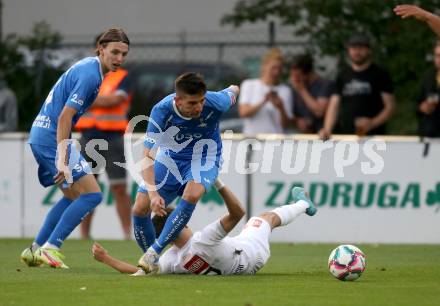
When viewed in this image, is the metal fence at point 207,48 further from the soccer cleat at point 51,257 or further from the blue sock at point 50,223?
the soccer cleat at point 51,257

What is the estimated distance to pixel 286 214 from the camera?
1014 centimetres

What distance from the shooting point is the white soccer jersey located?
30.8 ft

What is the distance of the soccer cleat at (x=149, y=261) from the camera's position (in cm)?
941

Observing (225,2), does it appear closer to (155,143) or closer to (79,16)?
(79,16)

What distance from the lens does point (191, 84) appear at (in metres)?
9.47

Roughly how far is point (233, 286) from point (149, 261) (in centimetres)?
96

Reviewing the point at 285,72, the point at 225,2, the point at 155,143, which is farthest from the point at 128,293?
the point at 225,2

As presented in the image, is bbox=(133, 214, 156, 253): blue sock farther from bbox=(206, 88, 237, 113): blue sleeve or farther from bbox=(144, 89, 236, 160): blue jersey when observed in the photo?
bbox=(206, 88, 237, 113): blue sleeve

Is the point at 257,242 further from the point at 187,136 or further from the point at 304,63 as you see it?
the point at 304,63

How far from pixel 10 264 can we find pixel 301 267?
251 centimetres

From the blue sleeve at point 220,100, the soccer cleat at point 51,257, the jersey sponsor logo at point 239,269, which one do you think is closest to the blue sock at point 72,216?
the soccer cleat at point 51,257

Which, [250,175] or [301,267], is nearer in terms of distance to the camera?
[301,267]

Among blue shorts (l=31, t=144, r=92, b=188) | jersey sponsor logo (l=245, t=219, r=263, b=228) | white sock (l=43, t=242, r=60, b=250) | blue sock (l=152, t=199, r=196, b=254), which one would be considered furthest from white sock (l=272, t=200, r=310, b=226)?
white sock (l=43, t=242, r=60, b=250)

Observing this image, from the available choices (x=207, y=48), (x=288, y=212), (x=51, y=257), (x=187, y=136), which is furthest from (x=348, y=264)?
(x=207, y=48)
